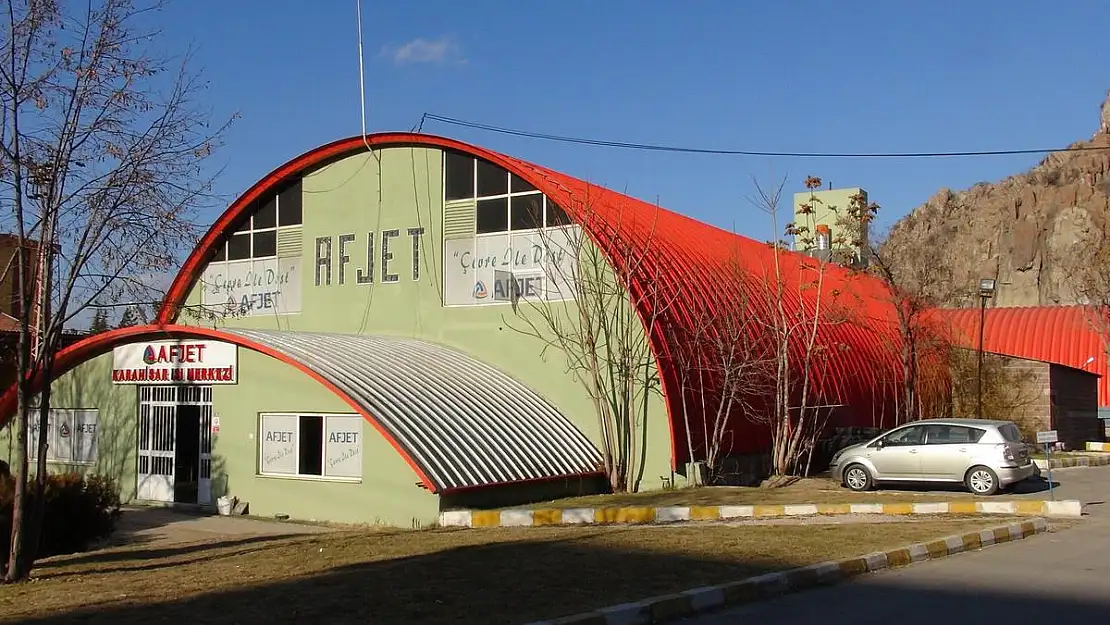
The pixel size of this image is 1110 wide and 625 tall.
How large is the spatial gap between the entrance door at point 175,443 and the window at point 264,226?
19.5 feet

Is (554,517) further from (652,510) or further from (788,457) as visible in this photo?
(788,457)

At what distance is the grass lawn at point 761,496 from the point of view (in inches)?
736

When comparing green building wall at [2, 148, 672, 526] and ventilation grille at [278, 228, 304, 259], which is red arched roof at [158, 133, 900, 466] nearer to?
green building wall at [2, 148, 672, 526]

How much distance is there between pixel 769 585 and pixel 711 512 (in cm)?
712

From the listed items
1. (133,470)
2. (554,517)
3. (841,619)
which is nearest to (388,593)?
(841,619)

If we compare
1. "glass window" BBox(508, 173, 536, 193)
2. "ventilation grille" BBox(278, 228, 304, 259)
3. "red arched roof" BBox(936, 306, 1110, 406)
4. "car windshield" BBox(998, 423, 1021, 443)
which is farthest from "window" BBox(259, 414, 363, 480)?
"red arched roof" BBox(936, 306, 1110, 406)

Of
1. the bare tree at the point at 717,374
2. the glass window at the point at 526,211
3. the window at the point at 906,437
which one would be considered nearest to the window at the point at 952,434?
→ the window at the point at 906,437

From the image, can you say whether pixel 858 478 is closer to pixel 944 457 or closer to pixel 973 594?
pixel 944 457

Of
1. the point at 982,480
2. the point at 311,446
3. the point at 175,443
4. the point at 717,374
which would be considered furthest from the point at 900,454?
the point at 175,443

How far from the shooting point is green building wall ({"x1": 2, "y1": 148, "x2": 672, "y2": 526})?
2005 centimetres

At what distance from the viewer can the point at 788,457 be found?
2436 cm

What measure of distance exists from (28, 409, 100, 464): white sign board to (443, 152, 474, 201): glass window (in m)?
9.83

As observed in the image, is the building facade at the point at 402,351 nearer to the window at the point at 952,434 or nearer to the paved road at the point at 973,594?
the window at the point at 952,434

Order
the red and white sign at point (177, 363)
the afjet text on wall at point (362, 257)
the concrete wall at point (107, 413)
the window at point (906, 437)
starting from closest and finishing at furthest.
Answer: the window at point (906, 437), the red and white sign at point (177, 363), the concrete wall at point (107, 413), the afjet text on wall at point (362, 257)
